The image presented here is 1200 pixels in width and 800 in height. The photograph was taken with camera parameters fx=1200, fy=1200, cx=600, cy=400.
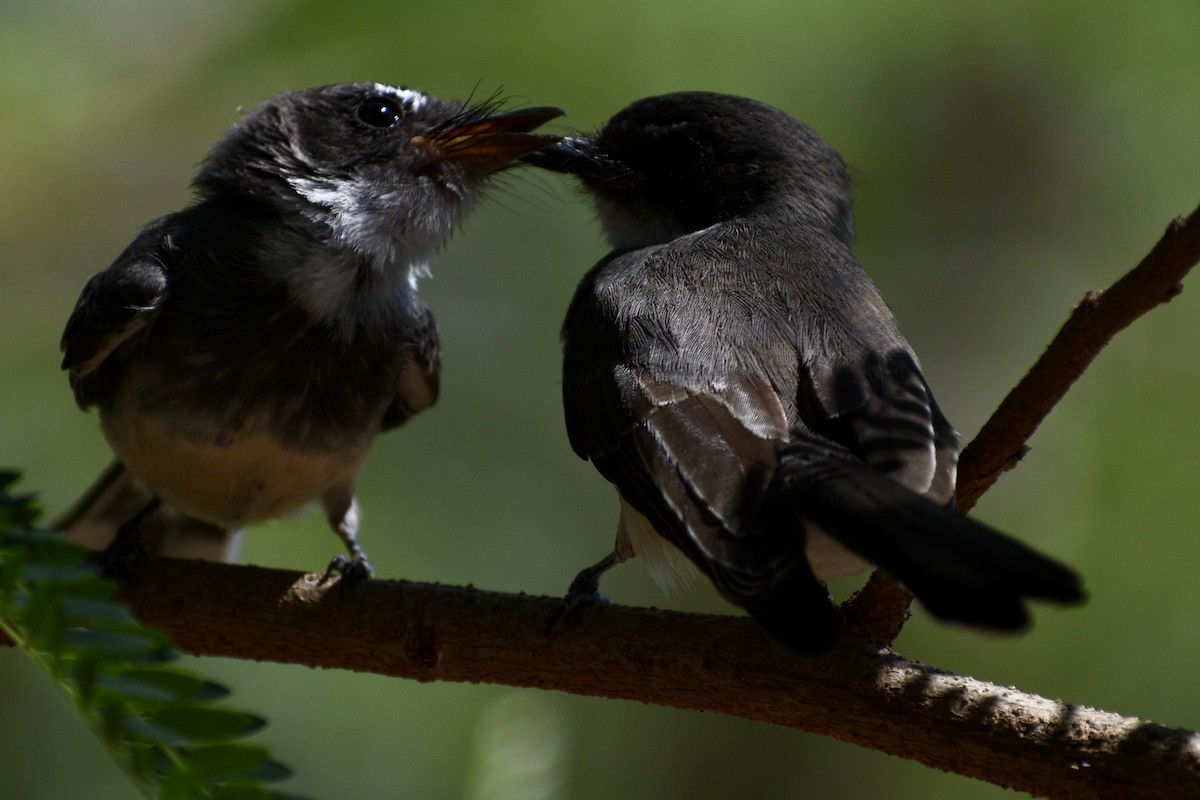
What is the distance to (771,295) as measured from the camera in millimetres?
3541

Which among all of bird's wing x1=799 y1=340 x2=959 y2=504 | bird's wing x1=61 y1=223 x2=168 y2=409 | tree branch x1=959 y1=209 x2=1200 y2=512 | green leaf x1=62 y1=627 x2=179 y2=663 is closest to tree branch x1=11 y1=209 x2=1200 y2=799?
tree branch x1=959 y1=209 x2=1200 y2=512

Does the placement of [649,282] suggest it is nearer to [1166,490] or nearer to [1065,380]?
[1065,380]

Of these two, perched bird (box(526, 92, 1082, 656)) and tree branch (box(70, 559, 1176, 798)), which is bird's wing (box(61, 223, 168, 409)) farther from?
perched bird (box(526, 92, 1082, 656))

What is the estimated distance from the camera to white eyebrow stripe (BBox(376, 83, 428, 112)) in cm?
466

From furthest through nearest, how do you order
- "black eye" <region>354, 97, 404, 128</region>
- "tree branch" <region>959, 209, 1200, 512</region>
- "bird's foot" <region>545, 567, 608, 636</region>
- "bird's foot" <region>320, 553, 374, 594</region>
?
"black eye" <region>354, 97, 404, 128</region>
"bird's foot" <region>320, 553, 374, 594</region>
"bird's foot" <region>545, 567, 608, 636</region>
"tree branch" <region>959, 209, 1200, 512</region>

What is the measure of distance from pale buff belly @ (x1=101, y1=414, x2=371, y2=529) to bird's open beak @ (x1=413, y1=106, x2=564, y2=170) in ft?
3.79

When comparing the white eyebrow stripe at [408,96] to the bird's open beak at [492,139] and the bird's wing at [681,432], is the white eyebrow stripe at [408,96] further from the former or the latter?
the bird's wing at [681,432]

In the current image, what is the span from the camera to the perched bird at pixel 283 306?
4277 millimetres

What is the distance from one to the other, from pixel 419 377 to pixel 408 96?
3.65 ft

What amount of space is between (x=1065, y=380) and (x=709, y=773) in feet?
10.6

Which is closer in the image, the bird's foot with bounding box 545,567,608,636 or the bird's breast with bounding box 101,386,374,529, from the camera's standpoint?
the bird's foot with bounding box 545,567,608,636

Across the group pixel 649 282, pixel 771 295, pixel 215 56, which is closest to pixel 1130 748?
pixel 771 295

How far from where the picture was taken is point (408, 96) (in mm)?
4684

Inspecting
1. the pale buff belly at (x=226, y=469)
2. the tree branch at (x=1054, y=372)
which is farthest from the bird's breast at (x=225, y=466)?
the tree branch at (x=1054, y=372)
